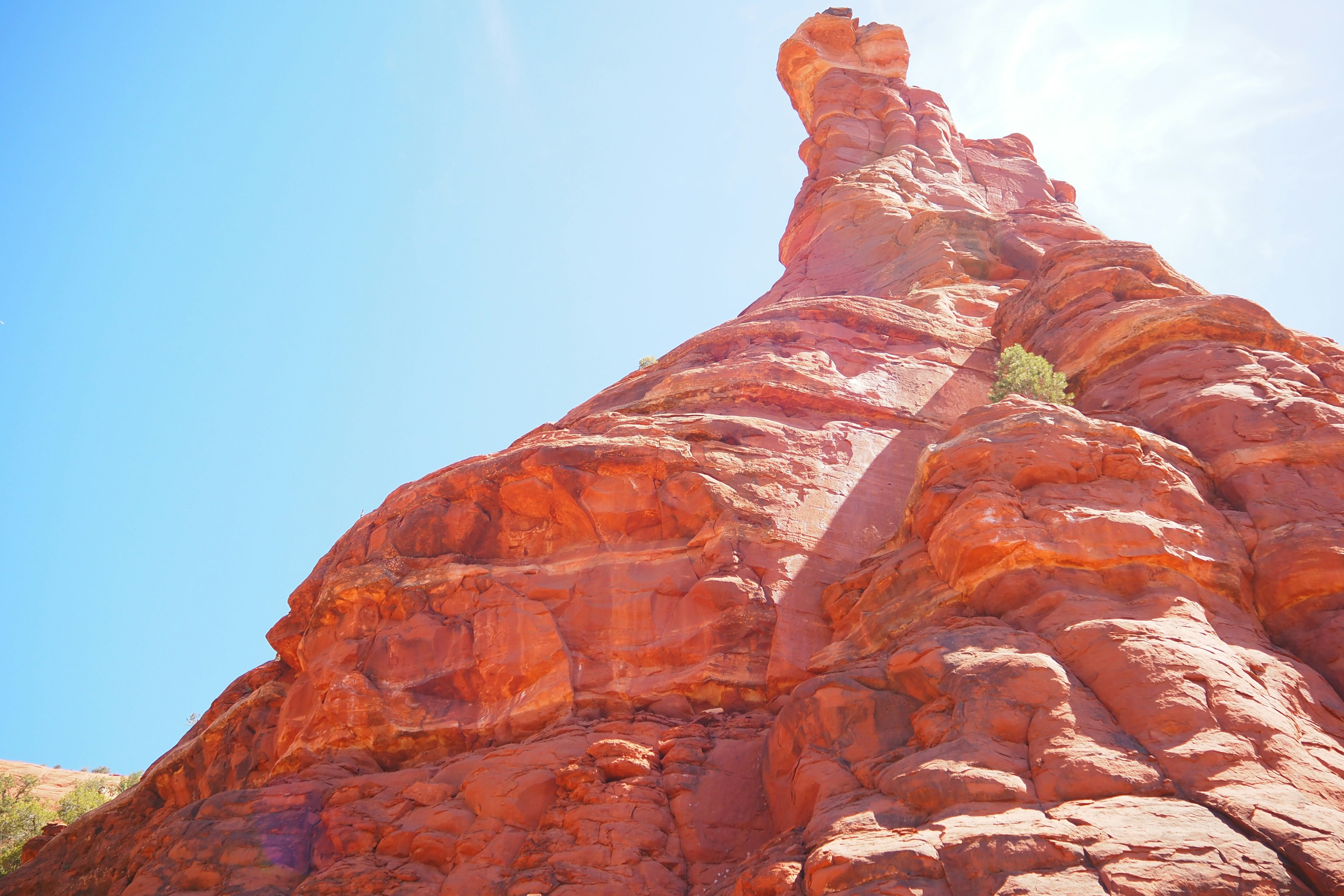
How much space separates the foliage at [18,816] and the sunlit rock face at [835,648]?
18224 mm

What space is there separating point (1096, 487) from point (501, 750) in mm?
11938

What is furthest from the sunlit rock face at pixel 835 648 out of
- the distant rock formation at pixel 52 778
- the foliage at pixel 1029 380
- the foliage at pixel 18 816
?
the distant rock formation at pixel 52 778

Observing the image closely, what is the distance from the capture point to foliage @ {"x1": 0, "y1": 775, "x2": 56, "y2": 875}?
127 ft

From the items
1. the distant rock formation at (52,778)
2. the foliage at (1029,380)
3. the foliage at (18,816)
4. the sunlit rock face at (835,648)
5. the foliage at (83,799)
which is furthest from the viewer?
the distant rock formation at (52,778)

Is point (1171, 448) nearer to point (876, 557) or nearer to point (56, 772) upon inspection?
point (876, 557)

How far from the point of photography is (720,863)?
1661 centimetres

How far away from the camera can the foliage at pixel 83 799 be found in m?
40.3

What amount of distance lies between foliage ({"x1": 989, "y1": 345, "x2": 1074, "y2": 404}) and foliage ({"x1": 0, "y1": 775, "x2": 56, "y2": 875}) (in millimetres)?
33942

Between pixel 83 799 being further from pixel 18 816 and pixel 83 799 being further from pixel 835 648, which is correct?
pixel 835 648

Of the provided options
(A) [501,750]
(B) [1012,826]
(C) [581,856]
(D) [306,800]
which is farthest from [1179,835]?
(D) [306,800]

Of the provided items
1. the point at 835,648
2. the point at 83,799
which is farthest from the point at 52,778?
the point at 835,648

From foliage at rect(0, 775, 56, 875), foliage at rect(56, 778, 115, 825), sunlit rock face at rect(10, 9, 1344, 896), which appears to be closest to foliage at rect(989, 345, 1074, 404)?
sunlit rock face at rect(10, 9, 1344, 896)

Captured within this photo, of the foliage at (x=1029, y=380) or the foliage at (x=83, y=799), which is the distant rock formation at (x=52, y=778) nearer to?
the foliage at (x=83, y=799)

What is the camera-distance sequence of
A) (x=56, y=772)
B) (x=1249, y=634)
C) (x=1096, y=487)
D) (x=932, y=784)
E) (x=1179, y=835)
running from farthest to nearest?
(x=56, y=772), (x=1096, y=487), (x=1249, y=634), (x=932, y=784), (x=1179, y=835)
